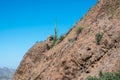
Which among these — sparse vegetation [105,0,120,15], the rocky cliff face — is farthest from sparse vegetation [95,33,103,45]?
sparse vegetation [105,0,120,15]

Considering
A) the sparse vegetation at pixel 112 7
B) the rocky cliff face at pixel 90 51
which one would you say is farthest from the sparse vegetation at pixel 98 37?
the sparse vegetation at pixel 112 7

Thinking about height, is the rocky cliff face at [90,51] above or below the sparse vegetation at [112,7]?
below

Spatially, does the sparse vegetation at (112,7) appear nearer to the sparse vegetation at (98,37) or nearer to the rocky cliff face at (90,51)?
the rocky cliff face at (90,51)

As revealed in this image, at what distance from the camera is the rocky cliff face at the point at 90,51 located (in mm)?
21188

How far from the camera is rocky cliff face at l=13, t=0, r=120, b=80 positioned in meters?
21.2

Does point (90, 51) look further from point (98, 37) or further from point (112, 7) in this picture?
point (112, 7)

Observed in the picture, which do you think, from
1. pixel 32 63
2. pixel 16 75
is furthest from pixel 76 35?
pixel 16 75

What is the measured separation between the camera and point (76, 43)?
82.1ft

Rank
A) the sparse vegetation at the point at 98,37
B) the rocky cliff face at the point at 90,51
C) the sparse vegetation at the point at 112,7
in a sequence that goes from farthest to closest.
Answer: the sparse vegetation at the point at 112,7 → the sparse vegetation at the point at 98,37 → the rocky cliff face at the point at 90,51

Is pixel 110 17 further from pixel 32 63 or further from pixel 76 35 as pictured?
pixel 32 63

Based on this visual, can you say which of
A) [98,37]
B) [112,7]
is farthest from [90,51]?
[112,7]

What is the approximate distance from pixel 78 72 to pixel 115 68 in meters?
3.91

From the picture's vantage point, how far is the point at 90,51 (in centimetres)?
2248

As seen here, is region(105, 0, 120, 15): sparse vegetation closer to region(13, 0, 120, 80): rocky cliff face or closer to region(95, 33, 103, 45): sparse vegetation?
region(13, 0, 120, 80): rocky cliff face
